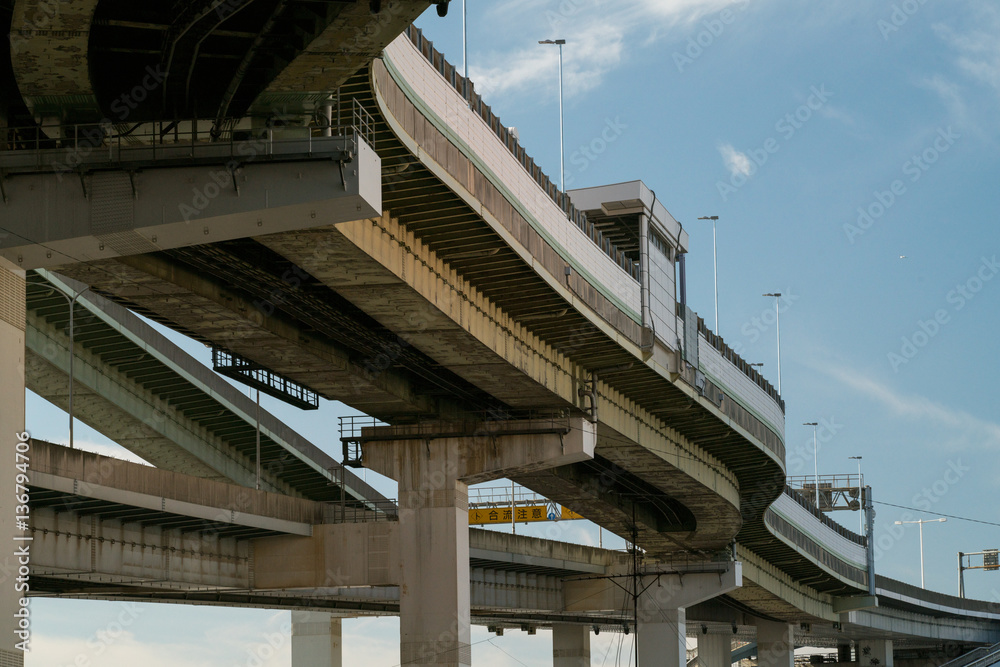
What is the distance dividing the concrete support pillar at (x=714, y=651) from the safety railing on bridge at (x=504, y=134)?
81.2 meters

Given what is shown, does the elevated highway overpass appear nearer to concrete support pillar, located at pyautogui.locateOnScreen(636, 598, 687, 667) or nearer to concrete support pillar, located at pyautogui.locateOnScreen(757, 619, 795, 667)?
concrete support pillar, located at pyautogui.locateOnScreen(636, 598, 687, 667)

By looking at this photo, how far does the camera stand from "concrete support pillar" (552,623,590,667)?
268 feet

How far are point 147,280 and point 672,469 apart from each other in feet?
82.3

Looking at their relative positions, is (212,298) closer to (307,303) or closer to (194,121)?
(307,303)

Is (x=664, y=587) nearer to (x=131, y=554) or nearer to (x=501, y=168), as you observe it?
(x=131, y=554)

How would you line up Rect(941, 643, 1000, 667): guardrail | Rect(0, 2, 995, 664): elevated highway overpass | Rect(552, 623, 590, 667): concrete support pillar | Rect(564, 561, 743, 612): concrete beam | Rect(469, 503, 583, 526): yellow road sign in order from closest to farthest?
Rect(0, 2, 995, 664): elevated highway overpass, Rect(564, 561, 743, 612): concrete beam, Rect(941, 643, 1000, 667): guardrail, Rect(552, 623, 590, 667): concrete support pillar, Rect(469, 503, 583, 526): yellow road sign

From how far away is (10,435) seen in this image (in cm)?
1894

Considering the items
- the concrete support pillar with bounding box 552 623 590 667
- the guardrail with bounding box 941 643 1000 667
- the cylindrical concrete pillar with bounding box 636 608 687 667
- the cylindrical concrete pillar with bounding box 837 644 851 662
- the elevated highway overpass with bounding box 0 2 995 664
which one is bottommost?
the cylindrical concrete pillar with bounding box 837 644 851 662

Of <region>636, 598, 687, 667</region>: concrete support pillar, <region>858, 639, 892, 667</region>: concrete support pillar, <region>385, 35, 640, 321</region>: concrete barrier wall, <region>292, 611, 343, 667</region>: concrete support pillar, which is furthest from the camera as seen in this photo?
<region>858, 639, 892, 667</region>: concrete support pillar

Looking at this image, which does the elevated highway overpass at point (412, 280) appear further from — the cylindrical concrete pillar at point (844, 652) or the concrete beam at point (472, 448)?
the cylindrical concrete pillar at point (844, 652)

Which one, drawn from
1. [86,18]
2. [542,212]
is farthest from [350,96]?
[542,212]

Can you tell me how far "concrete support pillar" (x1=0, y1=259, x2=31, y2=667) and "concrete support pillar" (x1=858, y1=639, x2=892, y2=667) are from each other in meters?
113

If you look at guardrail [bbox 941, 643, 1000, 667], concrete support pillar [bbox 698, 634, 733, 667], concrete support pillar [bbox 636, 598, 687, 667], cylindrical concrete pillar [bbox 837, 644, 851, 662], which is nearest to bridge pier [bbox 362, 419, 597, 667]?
concrete support pillar [bbox 636, 598, 687, 667]

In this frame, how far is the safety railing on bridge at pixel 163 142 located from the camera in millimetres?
20094
